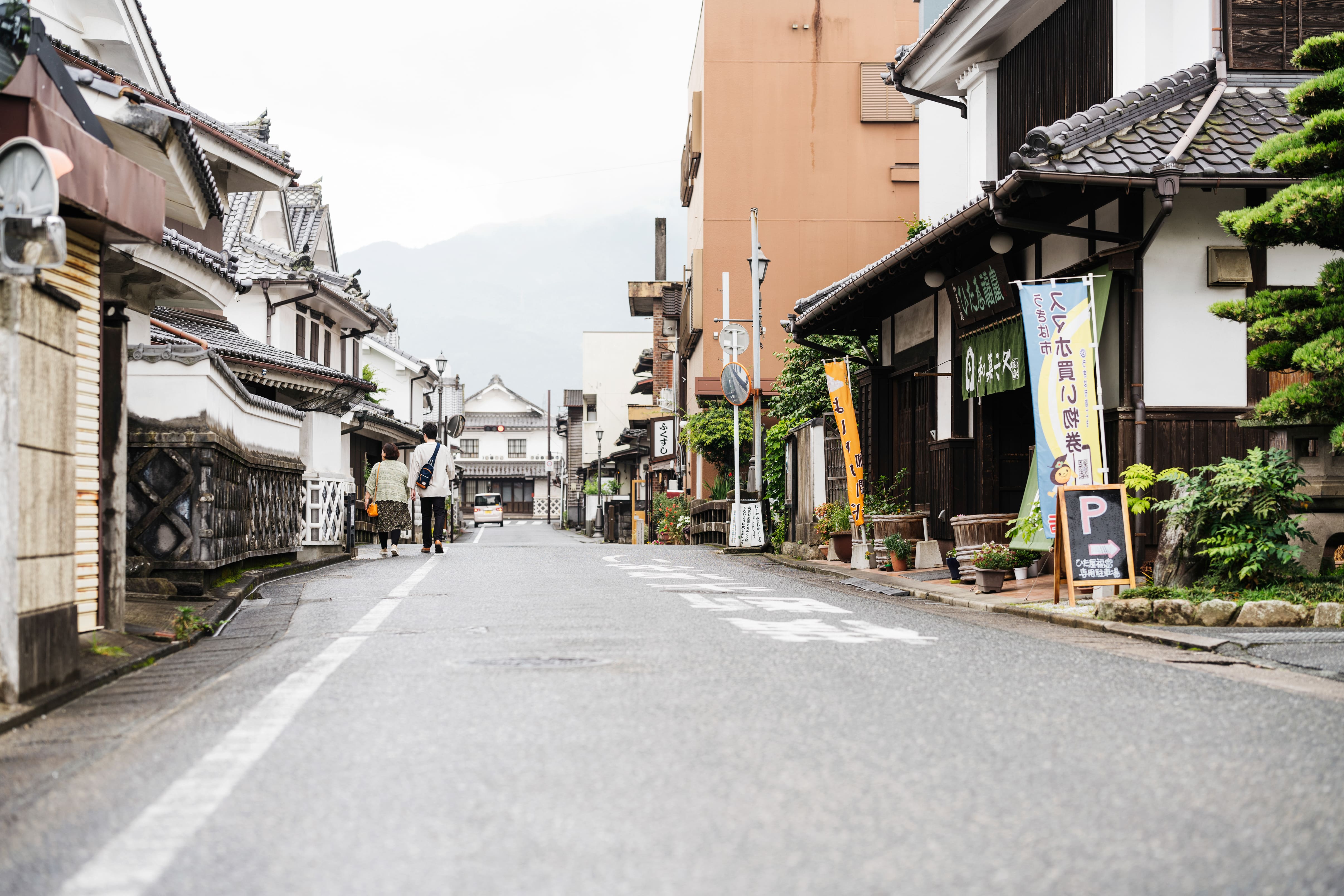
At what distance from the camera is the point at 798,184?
38.0 meters

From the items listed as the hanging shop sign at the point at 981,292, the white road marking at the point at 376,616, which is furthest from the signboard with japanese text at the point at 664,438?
the white road marking at the point at 376,616

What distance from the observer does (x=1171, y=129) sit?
500 inches

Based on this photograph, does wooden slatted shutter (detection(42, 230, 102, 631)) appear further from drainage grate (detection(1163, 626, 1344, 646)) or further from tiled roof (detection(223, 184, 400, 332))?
Result: tiled roof (detection(223, 184, 400, 332))

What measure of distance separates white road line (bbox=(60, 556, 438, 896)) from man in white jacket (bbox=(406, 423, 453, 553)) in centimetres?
1399

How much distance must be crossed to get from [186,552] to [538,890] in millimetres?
9991

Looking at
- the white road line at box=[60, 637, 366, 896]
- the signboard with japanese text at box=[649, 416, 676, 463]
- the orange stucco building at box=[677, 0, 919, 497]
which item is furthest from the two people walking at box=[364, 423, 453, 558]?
the signboard with japanese text at box=[649, 416, 676, 463]

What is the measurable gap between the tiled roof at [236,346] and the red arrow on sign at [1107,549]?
15967mm

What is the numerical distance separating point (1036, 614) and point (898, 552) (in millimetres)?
6672

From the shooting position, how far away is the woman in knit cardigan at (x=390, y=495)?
70.8ft

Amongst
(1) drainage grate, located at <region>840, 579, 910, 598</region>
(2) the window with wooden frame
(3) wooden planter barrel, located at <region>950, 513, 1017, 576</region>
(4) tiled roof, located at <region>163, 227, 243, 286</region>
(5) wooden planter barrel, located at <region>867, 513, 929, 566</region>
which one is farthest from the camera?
(5) wooden planter barrel, located at <region>867, 513, 929, 566</region>

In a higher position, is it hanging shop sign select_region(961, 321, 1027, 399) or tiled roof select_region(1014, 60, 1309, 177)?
tiled roof select_region(1014, 60, 1309, 177)

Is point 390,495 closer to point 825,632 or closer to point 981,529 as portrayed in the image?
point 981,529

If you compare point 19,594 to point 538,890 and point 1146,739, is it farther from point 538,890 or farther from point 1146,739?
point 1146,739

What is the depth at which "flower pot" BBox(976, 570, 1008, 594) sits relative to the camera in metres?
13.3
